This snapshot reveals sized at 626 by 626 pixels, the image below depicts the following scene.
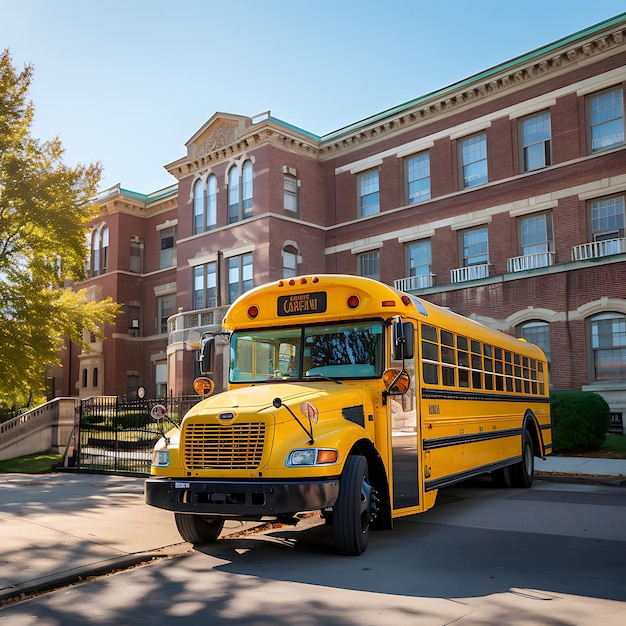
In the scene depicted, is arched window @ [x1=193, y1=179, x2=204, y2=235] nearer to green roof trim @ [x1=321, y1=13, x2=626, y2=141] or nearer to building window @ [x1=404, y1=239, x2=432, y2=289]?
green roof trim @ [x1=321, y1=13, x2=626, y2=141]

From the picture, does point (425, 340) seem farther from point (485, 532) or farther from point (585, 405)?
point (585, 405)

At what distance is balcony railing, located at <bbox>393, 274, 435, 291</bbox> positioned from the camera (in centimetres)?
3089

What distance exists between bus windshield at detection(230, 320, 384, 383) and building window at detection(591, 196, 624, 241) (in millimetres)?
19911

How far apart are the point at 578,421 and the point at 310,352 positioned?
42.8ft

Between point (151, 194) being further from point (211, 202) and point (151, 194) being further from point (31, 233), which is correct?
point (31, 233)

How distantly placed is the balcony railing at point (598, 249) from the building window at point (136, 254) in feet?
92.4

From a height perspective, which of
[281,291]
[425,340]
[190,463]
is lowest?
[190,463]

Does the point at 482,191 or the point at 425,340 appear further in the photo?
the point at 482,191

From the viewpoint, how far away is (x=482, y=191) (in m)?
29.5

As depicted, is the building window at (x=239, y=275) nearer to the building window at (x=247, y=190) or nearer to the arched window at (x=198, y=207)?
the building window at (x=247, y=190)

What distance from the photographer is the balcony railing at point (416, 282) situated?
3089 centimetres

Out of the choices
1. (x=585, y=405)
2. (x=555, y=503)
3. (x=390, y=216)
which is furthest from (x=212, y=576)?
(x=390, y=216)

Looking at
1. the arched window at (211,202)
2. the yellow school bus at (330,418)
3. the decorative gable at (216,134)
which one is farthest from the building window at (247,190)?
the yellow school bus at (330,418)

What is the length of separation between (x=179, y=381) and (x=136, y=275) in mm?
12173
